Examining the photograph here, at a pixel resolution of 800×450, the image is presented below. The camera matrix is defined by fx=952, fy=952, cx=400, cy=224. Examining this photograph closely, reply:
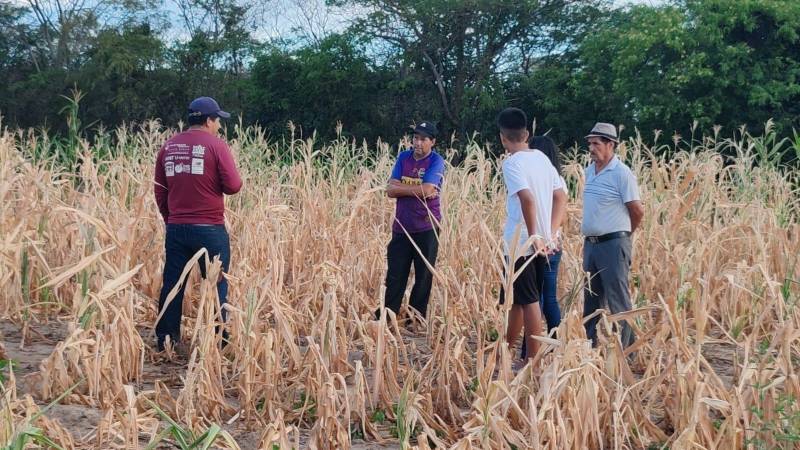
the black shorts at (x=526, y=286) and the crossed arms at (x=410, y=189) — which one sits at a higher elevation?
the crossed arms at (x=410, y=189)

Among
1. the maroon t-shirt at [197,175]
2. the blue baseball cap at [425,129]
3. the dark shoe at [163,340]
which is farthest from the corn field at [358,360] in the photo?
the blue baseball cap at [425,129]

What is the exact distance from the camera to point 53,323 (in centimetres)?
605

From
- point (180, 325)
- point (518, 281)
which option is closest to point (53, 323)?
point (180, 325)

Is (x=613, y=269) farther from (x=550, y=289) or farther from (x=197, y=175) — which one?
(x=197, y=175)

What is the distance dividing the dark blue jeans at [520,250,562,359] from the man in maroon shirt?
1.66 metres

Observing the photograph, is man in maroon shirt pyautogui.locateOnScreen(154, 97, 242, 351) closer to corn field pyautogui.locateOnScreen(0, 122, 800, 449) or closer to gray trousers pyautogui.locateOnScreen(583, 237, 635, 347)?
corn field pyautogui.locateOnScreen(0, 122, 800, 449)

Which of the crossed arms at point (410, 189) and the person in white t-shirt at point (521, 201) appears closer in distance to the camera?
the person in white t-shirt at point (521, 201)

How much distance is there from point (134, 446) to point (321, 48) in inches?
856

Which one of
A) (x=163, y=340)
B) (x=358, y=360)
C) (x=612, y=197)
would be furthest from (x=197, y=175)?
(x=612, y=197)

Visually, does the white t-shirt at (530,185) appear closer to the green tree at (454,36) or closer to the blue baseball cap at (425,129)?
the blue baseball cap at (425,129)

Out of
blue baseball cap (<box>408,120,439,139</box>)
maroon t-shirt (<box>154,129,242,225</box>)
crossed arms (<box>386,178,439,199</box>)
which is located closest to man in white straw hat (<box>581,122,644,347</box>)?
crossed arms (<box>386,178,439,199</box>)

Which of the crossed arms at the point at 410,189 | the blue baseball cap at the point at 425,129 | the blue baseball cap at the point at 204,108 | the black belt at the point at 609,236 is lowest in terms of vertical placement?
the black belt at the point at 609,236

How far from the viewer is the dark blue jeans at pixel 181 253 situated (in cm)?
499

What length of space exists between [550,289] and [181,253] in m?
1.96
